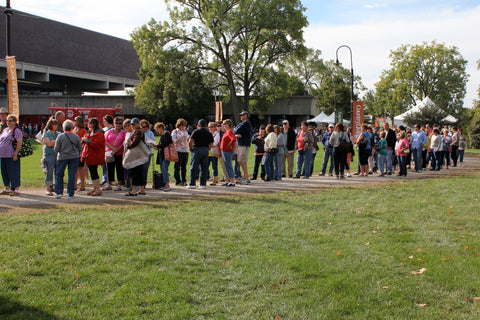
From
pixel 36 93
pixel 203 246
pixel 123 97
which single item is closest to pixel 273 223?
pixel 203 246

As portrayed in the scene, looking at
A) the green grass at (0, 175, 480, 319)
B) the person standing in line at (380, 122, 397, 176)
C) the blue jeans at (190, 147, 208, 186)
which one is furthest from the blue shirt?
the blue jeans at (190, 147, 208, 186)

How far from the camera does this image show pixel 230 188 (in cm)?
1217

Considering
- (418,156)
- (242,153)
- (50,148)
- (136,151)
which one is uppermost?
(50,148)

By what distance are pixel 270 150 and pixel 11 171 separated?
275 inches

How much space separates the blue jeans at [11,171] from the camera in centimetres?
1019

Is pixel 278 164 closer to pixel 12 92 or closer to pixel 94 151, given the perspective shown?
pixel 94 151

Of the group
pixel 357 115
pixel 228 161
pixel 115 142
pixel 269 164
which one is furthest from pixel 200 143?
pixel 357 115

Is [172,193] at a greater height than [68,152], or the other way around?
[68,152]

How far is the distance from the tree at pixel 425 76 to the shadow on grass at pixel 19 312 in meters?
75.7

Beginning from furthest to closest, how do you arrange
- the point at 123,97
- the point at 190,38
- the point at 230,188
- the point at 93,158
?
the point at 123,97, the point at 190,38, the point at 230,188, the point at 93,158

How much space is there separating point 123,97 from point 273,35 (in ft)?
76.6

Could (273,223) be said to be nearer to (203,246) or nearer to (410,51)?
(203,246)

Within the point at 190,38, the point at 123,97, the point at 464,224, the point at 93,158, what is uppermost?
the point at 190,38

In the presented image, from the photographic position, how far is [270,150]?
13.6 meters
